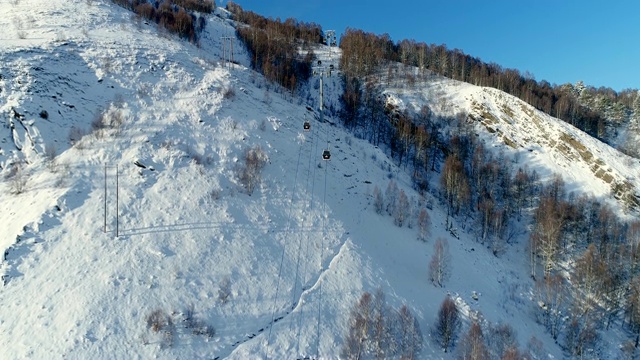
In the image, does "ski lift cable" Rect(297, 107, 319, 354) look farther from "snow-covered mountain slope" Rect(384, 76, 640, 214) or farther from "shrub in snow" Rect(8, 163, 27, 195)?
"snow-covered mountain slope" Rect(384, 76, 640, 214)

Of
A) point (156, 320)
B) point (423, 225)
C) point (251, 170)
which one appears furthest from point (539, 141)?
point (156, 320)

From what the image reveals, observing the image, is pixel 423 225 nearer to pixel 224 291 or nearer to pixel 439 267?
pixel 439 267

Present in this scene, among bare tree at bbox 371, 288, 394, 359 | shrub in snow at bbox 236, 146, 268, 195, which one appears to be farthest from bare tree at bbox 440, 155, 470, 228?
bare tree at bbox 371, 288, 394, 359

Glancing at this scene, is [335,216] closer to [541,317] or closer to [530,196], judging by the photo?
[541,317]

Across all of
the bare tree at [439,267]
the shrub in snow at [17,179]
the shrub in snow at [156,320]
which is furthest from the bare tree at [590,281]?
the shrub in snow at [17,179]

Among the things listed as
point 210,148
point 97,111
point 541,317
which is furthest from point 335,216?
point 97,111

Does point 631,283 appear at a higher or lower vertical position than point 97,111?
lower
